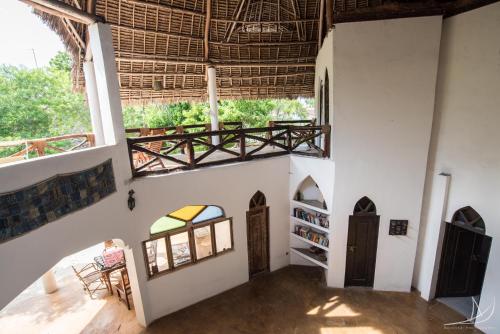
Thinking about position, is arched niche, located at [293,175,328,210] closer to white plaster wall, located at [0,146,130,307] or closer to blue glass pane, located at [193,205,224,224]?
blue glass pane, located at [193,205,224,224]

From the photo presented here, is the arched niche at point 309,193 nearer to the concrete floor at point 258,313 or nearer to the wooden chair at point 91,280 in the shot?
the concrete floor at point 258,313

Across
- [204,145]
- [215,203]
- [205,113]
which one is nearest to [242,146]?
[204,145]

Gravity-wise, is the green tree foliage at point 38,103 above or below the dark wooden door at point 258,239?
above

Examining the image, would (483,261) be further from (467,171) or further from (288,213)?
(288,213)

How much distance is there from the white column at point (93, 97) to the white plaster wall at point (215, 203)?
8.07 ft

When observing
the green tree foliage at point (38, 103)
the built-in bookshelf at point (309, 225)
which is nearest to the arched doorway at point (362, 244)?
the built-in bookshelf at point (309, 225)

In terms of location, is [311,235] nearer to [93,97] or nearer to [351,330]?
[351,330]

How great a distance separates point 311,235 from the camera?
23.3 ft

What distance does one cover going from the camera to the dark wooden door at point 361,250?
6.36m

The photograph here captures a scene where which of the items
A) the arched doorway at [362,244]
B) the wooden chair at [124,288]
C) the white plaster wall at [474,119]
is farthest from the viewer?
the arched doorway at [362,244]

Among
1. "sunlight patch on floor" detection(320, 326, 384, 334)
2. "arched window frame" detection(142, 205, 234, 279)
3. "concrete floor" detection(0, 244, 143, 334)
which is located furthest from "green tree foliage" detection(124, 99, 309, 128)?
"sunlight patch on floor" detection(320, 326, 384, 334)

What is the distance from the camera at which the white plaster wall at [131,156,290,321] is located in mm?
5340

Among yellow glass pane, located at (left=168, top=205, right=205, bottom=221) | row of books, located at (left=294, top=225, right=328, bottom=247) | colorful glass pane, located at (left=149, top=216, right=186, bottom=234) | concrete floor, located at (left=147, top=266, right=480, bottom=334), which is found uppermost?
yellow glass pane, located at (left=168, top=205, right=205, bottom=221)

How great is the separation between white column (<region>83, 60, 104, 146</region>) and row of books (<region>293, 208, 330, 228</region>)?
18.2ft
